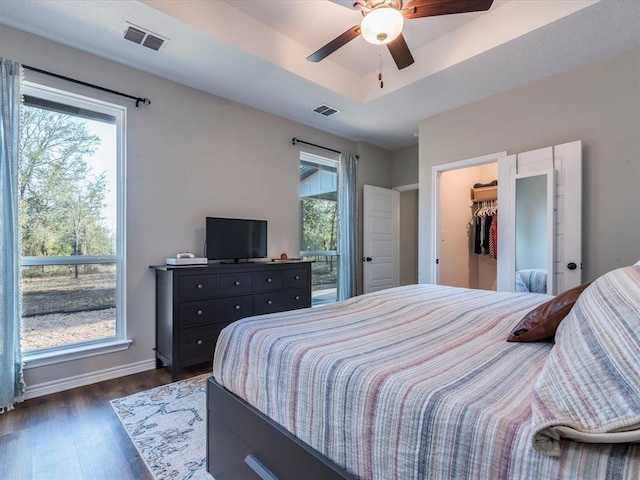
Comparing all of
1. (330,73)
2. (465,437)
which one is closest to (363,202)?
(330,73)

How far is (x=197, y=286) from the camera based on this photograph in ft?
9.43

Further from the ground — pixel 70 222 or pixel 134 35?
pixel 134 35

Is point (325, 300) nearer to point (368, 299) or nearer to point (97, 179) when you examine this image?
point (368, 299)

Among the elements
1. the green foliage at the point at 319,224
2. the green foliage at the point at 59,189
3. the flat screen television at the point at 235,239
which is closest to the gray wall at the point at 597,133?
the green foliage at the point at 319,224

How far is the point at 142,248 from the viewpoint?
3031 millimetres

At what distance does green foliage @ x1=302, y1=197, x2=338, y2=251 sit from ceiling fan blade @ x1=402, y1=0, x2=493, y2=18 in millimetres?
2679

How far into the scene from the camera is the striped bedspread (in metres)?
0.68

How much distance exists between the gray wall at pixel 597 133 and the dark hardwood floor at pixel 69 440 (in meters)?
3.80

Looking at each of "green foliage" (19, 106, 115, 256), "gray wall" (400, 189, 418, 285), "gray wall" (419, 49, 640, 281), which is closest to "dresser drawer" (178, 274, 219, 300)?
"green foliage" (19, 106, 115, 256)

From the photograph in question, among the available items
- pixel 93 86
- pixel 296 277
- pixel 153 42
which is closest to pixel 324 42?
pixel 153 42

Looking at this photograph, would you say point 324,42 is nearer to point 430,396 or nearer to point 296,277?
point 296,277

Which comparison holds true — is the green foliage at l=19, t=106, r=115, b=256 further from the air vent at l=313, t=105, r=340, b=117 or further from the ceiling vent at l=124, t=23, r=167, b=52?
the air vent at l=313, t=105, r=340, b=117

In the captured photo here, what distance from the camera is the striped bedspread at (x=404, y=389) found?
676 millimetres

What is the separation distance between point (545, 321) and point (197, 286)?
8.37 ft
